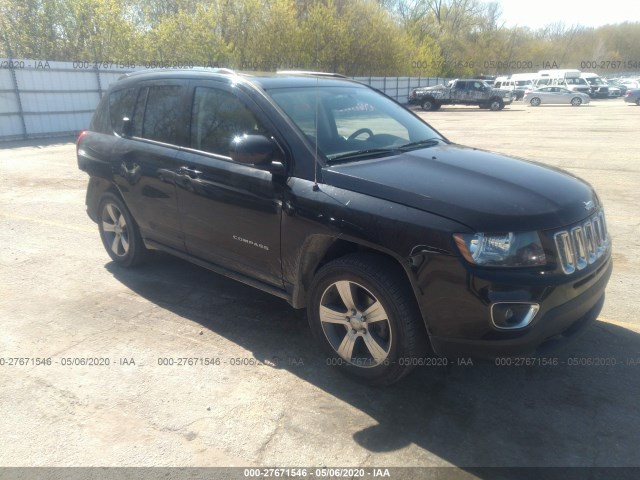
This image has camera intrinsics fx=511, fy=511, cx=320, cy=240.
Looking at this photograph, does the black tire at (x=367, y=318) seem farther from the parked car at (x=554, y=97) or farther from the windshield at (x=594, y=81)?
the windshield at (x=594, y=81)

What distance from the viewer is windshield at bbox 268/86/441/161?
137 inches

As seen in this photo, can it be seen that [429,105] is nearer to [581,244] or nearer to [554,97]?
[554,97]

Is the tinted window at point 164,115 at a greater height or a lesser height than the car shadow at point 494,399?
greater

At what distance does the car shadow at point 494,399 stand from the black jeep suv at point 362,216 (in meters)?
0.25

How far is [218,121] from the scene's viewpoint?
3.86 meters

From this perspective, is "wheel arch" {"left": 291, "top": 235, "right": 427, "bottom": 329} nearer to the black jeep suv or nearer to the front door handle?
the black jeep suv

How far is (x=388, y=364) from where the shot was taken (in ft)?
9.89

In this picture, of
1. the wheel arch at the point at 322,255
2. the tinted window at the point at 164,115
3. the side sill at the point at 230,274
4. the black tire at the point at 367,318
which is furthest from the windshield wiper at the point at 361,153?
the tinted window at the point at 164,115

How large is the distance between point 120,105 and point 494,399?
4127 mm

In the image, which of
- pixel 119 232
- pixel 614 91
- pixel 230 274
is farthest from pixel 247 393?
pixel 614 91

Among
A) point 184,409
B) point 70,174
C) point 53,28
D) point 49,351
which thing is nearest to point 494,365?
point 184,409

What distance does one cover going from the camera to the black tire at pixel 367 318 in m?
2.87

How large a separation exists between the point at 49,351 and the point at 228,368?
1343 mm

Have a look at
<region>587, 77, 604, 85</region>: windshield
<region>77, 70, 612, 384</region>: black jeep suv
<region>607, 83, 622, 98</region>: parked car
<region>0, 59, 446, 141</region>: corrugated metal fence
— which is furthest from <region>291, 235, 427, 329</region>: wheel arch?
<region>607, 83, 622, 98</region>: parked car
